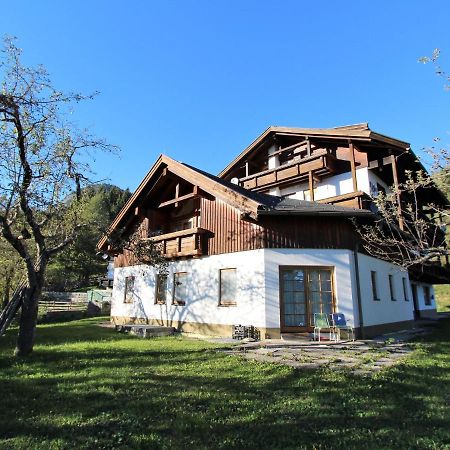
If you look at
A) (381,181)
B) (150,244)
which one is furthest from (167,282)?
Answer: (381,181)

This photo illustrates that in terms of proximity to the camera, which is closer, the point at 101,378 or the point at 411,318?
the point at 101,378

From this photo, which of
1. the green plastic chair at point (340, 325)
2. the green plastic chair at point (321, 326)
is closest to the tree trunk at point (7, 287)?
the green plastic chair at point (321, 326)

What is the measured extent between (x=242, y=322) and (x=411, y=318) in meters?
9.36

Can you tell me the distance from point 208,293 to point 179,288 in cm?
192

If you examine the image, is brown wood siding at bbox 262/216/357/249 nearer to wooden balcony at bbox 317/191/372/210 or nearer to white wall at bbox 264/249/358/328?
white wall at bbox 264/249/358/328

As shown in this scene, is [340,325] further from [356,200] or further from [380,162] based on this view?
[380,162]

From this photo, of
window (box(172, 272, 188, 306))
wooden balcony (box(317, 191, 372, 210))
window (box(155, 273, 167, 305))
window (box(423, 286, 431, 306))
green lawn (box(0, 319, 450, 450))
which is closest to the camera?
green lawn (box(0, 319, 450, 450))

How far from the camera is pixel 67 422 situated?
15.3 feet

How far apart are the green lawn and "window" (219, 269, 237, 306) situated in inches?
189

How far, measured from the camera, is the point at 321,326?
11586 mm

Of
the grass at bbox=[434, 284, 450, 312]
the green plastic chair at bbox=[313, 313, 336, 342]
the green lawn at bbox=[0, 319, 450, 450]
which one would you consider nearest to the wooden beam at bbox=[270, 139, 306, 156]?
the green plastic chair at bbox=[313, 313, 336, 342]

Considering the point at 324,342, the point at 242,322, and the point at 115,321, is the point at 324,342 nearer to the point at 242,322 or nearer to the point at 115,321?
the point at 242,322

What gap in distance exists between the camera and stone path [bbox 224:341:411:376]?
25.9 feet

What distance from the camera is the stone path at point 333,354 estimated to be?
311 inches
